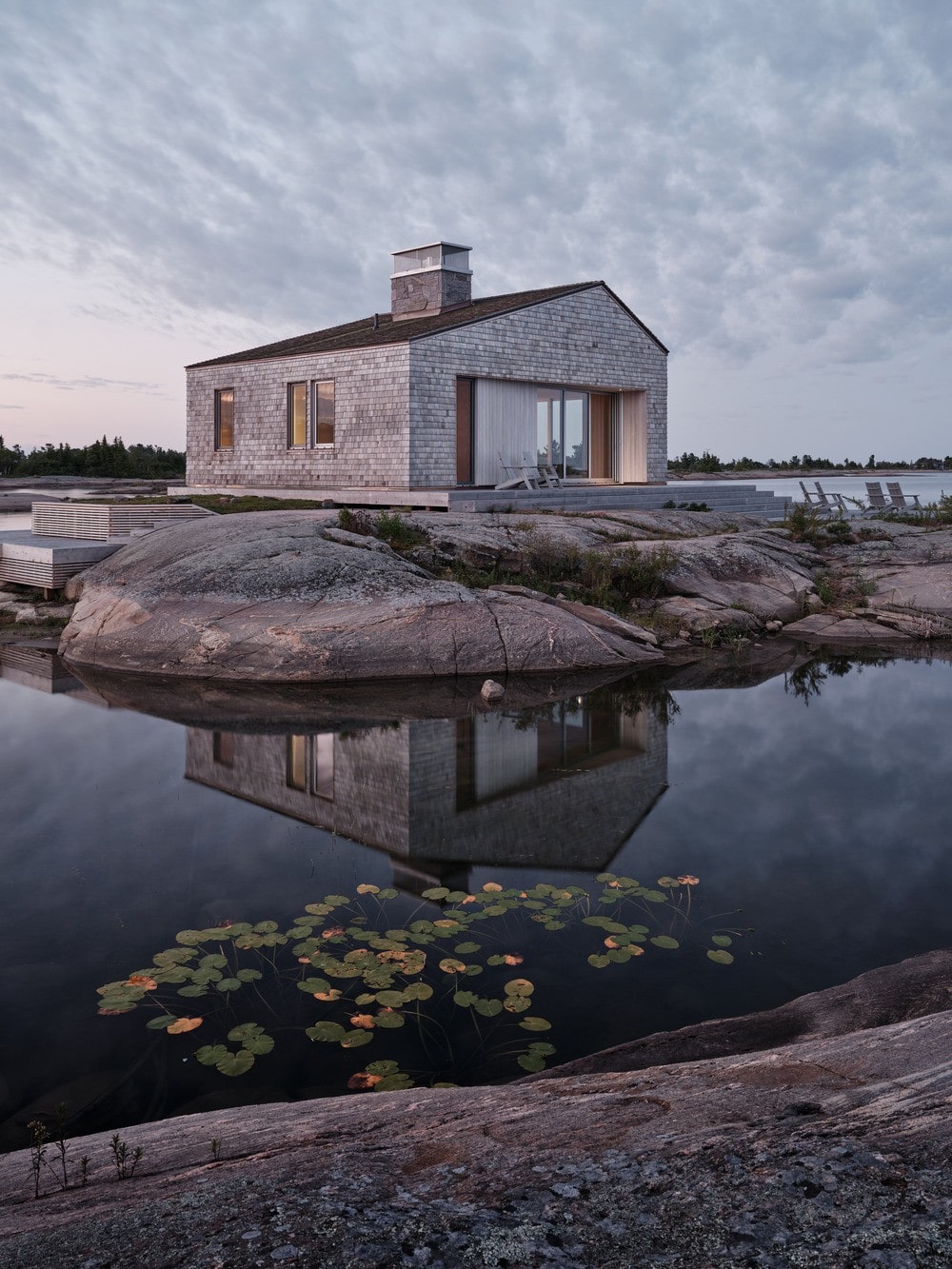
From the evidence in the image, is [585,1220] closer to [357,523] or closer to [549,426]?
[357,523]

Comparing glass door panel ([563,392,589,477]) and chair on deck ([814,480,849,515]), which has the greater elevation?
glass door panel ([563,392,589,477])

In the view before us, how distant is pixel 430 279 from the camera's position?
26.7 m

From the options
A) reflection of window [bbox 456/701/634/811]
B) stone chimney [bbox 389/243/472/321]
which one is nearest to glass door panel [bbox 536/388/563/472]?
stone chimney [bbox 389/243/472/321]

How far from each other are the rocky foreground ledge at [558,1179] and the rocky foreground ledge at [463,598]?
8731mm

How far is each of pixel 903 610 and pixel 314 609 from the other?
894 centimetres

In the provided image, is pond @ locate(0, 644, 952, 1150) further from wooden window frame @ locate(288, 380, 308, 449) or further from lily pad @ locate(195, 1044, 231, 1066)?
wooden window frame @ locate(288, 380, 308, 449)

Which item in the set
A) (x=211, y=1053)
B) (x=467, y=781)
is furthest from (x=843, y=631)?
(x=211, y=1053)

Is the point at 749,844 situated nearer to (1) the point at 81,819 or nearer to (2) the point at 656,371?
(1) the point at 81,819

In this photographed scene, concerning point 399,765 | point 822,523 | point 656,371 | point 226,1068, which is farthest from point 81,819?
point 656,371

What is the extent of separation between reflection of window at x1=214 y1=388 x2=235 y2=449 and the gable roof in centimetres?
79

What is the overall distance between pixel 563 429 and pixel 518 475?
8.80 ft

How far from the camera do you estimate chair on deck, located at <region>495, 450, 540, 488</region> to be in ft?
76.6

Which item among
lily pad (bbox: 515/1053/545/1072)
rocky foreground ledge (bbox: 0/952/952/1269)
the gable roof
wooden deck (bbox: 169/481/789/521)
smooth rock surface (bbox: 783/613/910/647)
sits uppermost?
the gable roof

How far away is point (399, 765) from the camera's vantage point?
8508 millimetres
